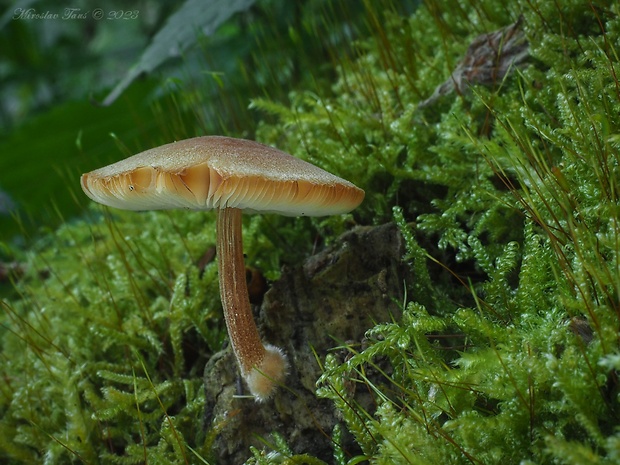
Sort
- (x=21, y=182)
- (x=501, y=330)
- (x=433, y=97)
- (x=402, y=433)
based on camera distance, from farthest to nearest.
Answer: (x=21, y=182) < (x=433, y=97) < (x=501, y=330) < (x=402, y=433)

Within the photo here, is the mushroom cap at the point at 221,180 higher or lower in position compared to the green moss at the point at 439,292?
higher

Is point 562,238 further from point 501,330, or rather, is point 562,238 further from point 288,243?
point 288,243

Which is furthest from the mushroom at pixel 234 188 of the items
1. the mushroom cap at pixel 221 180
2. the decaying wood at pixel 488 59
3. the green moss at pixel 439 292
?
the decaying wood at pixel 488 59

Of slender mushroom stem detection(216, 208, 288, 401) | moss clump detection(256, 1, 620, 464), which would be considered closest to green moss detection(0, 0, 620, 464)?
moss clump detection(256, 1, 620, 464)

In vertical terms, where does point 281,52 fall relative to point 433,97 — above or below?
above

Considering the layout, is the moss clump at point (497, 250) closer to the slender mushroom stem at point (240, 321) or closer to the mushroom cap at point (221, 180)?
the slender mushroom stem at point (240, 321)

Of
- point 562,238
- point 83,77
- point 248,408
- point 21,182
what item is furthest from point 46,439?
point 83,77

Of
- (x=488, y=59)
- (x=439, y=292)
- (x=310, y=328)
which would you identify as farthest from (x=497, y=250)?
(x=488, y=59)

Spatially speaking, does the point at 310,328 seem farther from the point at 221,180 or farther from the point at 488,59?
the point at 488,59
